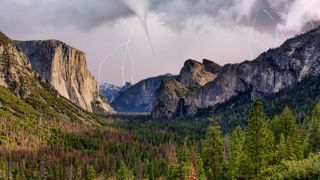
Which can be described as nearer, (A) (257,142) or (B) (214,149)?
(A) (257,142)

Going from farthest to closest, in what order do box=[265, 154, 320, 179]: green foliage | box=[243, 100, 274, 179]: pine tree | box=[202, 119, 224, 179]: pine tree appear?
box=[202, 119, 224, 179]: pine tree < box=[243, 100, 274, 179]: pine tree < box=[265, 154, 320, 179]: green foliage

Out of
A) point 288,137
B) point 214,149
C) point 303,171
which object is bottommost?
point 303,171

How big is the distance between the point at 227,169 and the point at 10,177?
12578cm

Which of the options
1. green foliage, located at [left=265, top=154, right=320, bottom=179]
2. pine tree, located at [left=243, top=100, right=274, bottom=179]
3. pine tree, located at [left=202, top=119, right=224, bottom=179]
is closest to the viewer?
green foliage, located at [left=265, top=154, right=320, bottom=179]

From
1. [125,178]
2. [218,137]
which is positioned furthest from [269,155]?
[125,178]

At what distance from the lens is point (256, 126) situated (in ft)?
228

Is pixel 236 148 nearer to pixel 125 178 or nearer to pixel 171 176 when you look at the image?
pixel 171 176

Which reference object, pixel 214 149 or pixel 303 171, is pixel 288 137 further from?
pixel 303 171

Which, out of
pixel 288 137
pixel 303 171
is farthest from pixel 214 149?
pixel 303 171

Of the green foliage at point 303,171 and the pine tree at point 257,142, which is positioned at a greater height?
the pine tree at point 257,142

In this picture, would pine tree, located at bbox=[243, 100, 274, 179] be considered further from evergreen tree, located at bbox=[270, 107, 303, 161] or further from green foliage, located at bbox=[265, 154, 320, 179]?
evergreen tree, located at bbox=[270, 107, 303, 161]

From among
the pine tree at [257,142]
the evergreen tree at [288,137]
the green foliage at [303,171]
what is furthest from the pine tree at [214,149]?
the green foliage at [303,171]

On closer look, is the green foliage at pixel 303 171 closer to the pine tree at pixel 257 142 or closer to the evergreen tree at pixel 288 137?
the pine tree at pixel 257 142

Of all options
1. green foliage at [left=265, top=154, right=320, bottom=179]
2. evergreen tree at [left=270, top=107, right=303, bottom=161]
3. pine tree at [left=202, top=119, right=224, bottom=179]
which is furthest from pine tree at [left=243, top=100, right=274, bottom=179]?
pine tree at [left=202, top=119, right=224, bottom=179]
